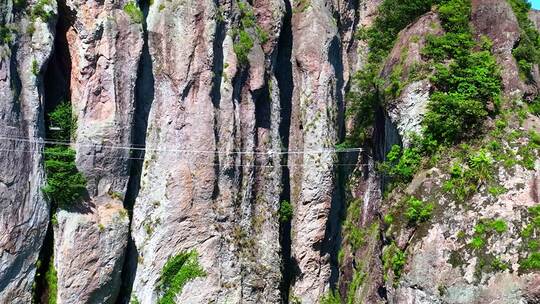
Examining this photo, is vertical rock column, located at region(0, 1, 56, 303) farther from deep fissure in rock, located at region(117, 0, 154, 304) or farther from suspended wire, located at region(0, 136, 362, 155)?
deep fissure in rock, located at region(117, 0, 154, 304)

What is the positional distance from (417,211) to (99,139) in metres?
11.4

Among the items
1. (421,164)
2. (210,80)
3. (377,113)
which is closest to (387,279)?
(421,164)

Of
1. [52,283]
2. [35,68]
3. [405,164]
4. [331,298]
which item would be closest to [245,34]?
[35,68]

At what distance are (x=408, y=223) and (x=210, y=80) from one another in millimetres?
9764

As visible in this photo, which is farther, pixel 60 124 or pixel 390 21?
pixel 390 21

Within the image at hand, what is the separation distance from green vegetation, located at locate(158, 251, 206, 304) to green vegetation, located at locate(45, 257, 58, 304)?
3791mm

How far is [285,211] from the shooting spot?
1046 inches

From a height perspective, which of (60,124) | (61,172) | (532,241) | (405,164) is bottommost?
(532,241)

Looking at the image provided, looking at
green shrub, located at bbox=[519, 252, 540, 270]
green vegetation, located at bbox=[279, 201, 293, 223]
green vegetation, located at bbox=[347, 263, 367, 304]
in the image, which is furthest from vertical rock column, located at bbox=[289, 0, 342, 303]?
green shrub, located at bbox=[519, 252, 540, 270]

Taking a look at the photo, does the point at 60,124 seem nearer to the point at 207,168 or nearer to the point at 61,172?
the point at 61,172

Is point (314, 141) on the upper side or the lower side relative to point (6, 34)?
lower

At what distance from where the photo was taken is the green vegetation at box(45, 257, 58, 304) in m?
20.4

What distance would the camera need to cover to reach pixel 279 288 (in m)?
25.0

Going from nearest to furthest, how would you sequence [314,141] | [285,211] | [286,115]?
[285,211], [314,141], [286,115]
